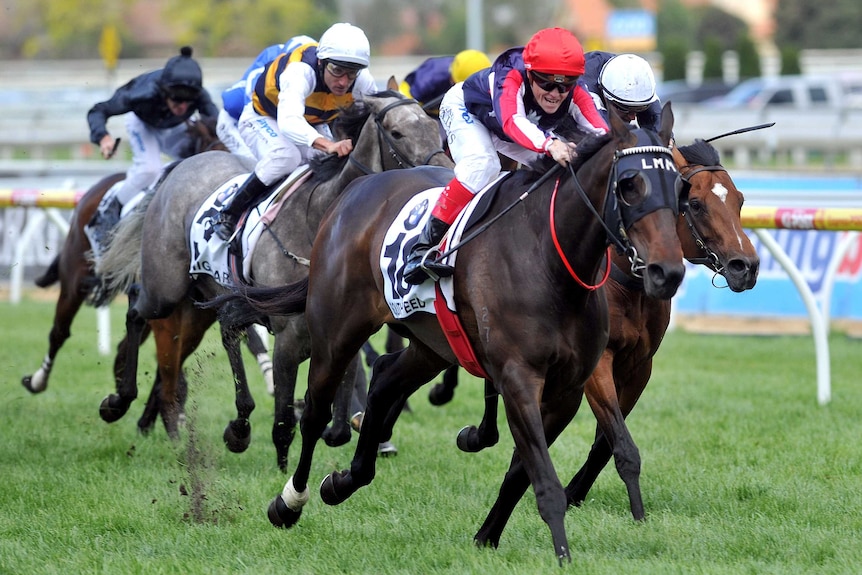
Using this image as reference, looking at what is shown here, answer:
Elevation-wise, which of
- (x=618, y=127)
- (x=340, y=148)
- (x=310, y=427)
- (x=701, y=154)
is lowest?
(x=310, y=427)

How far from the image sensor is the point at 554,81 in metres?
4.50

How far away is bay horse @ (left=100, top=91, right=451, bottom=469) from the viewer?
19.5 ft

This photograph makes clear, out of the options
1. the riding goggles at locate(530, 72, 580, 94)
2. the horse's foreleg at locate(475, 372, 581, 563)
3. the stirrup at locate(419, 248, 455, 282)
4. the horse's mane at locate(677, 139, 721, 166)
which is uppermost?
the riding goggles at locate(530, 72, 580, 94)

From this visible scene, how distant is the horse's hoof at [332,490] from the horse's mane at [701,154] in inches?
77.5

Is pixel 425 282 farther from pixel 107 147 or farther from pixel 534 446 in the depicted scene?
pixel 107 147

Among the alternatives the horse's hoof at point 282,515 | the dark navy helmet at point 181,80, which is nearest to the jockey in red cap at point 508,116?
the horse's hoof at point 282,515

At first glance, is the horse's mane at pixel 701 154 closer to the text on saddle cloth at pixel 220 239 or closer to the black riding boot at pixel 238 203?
the text on saddle cloth at pixel 220 239

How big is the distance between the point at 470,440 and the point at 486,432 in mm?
106

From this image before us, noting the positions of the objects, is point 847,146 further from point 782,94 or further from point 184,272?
point 184,272

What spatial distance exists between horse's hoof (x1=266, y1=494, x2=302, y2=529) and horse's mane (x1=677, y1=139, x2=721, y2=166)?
7.25 ft

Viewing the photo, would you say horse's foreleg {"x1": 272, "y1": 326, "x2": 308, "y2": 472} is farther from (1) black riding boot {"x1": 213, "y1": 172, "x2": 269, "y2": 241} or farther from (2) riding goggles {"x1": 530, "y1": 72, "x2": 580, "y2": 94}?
(2) riding goggles {"x1": 530, "y1": 72, "x2": 580, "y2": 94}

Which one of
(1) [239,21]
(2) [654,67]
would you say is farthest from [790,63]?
(1) [239,21]

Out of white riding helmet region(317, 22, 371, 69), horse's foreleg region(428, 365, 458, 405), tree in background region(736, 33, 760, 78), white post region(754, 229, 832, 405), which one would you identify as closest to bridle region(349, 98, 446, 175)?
white riding helmet region(317, 22, 371, 69)

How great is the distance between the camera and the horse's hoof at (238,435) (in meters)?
6.24
